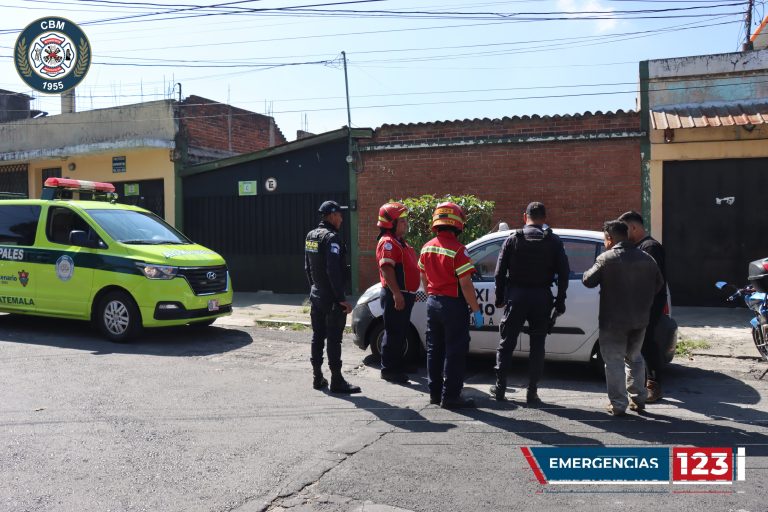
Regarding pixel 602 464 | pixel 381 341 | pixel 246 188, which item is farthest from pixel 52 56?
pixel 602 464

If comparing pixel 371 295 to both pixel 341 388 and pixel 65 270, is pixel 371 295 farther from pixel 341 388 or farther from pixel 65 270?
pixel 65 270

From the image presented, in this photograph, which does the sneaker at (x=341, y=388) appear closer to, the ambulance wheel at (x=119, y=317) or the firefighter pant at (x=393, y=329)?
the firefighter pant at (x=393, y=329)

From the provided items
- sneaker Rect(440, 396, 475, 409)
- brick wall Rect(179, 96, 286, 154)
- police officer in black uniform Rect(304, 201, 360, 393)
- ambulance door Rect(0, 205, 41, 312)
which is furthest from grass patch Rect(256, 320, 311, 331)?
brick wall Rect(179, 96, 286, 154)

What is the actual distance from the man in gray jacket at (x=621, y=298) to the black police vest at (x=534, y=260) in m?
0.39

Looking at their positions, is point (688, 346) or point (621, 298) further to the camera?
point (688, 346)

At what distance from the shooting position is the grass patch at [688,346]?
8.25 meters

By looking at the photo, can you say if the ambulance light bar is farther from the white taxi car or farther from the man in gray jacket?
the man in gray jacket

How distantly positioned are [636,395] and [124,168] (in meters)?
14.4

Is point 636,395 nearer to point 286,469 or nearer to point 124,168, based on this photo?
point 286,469

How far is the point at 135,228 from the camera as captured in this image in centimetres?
954

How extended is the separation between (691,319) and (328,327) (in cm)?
683

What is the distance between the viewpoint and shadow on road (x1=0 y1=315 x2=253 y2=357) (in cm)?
852

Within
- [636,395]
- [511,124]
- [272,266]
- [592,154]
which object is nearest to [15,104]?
[272,266]

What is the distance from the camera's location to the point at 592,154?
11.9 m
